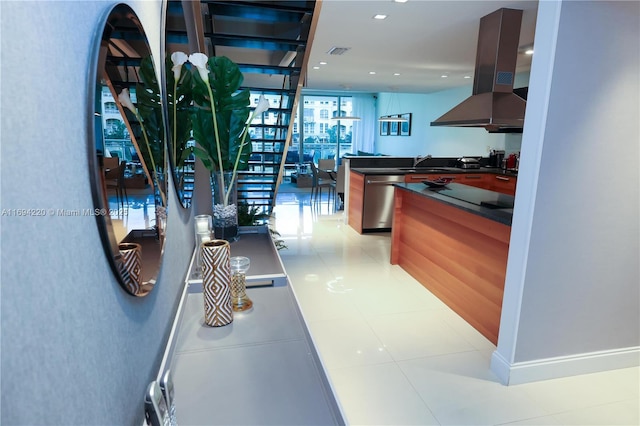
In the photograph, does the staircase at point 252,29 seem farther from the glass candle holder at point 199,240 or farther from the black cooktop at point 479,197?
the black cooktop at point 479,197

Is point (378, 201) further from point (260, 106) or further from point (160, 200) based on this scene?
point (160, 200)

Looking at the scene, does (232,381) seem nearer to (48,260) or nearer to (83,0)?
(48,260)

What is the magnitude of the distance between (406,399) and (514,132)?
18.7 feet

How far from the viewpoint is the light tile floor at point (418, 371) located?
1980mm

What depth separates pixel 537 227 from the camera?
2094 millimetres

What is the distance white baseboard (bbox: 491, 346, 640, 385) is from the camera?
2.24 m

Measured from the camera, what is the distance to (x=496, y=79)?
3.56 metres

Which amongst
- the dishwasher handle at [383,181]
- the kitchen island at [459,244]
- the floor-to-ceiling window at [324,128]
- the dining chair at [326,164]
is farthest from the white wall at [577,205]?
the floor-to-ceiling window at [324,128]

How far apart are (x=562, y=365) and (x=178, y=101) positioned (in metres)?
2.69

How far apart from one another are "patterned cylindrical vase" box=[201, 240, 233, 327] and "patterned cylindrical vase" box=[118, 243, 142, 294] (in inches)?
12.8

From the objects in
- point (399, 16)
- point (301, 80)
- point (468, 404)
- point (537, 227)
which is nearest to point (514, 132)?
point (399, 16)

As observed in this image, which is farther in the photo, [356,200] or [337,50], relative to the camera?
[356,200]

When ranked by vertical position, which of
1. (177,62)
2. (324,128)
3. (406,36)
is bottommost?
(177,62)

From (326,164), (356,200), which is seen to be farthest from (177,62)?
(326,164)
